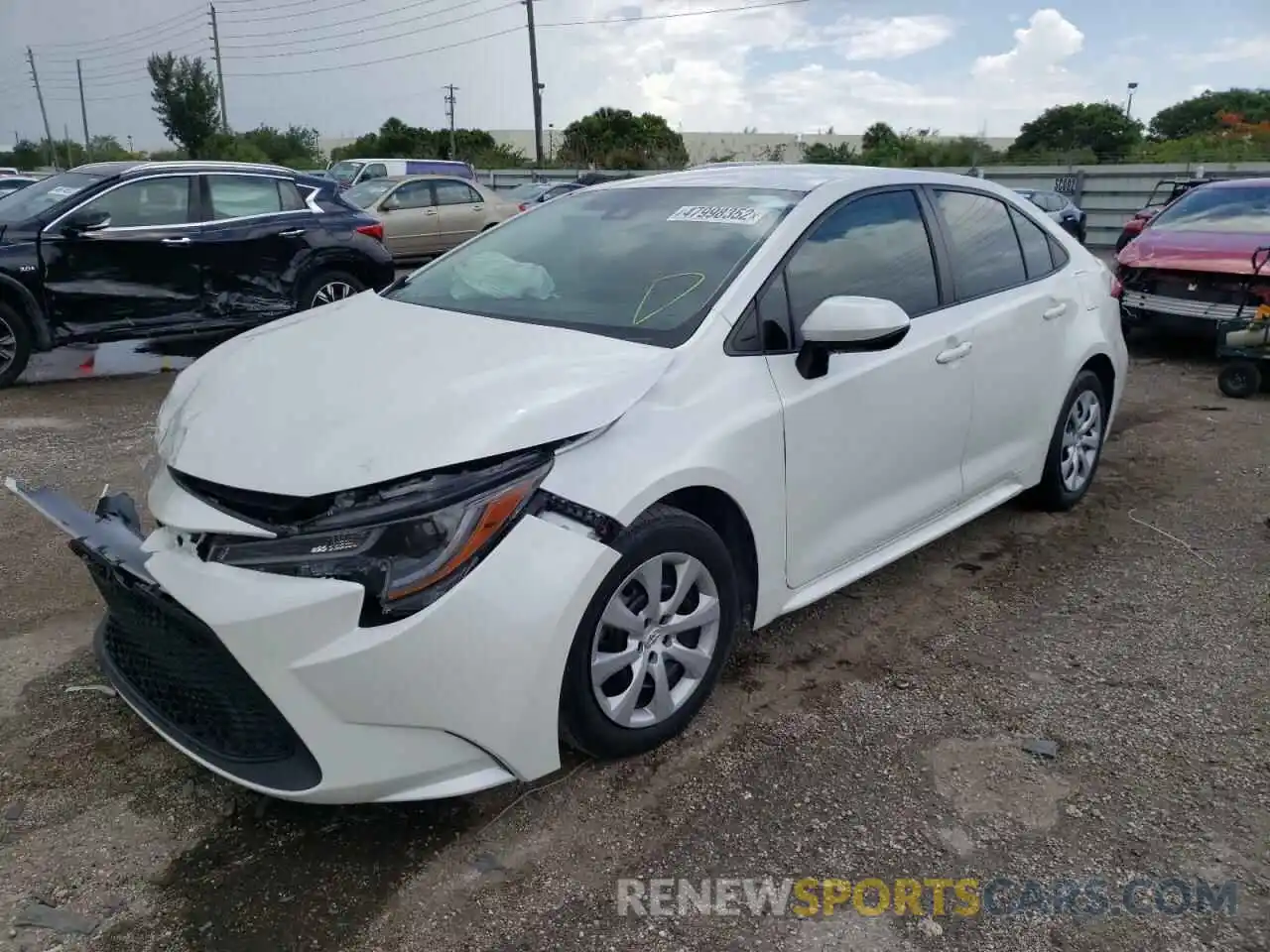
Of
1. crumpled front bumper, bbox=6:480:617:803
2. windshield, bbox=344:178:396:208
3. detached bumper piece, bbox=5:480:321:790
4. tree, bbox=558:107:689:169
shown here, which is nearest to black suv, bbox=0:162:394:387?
detached bumper piece, bbox=5:480:321:790

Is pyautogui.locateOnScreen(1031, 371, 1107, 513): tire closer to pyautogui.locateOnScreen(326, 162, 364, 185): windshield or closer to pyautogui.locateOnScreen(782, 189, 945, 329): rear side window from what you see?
pyautogui.locateOnScreen(782, 189, 945, 329): rear side window

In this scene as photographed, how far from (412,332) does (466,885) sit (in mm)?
1591

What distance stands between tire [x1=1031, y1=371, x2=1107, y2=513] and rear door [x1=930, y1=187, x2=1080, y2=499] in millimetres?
125

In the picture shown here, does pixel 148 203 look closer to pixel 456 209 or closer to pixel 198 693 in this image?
pixel 198 693

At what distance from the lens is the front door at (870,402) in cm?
315

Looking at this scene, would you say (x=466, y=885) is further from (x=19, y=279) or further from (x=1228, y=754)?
(x=19, y=279)

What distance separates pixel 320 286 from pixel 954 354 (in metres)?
6.70

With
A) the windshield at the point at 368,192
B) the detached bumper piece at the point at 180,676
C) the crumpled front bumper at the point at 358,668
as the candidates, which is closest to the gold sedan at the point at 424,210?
the windshield at the point at 368,192

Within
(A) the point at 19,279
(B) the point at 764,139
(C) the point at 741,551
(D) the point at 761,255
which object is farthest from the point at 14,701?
(B) the point at 764,139

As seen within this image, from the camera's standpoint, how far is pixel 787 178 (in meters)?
3.70

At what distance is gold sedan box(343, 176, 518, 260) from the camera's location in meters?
15.7

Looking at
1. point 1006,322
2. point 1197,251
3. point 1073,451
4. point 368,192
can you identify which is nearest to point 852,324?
point 1006,322

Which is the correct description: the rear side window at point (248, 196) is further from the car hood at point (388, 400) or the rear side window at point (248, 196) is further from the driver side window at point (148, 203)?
the car hood at point (388, 400)

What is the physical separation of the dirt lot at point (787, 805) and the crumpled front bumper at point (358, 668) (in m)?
0.27
